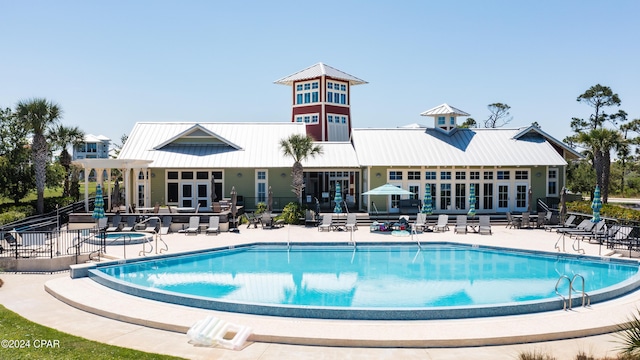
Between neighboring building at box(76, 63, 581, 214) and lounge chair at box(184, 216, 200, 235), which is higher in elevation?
neighboring building at box(76, 63, 581, 214)

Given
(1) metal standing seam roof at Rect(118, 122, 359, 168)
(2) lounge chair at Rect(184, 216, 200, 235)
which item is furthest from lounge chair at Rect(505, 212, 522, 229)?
(2) lounge chair at Rect(184, 216, 200, 235)

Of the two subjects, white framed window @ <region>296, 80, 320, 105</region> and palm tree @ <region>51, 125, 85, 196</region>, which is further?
white framed window @ <region>296, 80, 320, 105</region>

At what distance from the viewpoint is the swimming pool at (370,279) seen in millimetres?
11086

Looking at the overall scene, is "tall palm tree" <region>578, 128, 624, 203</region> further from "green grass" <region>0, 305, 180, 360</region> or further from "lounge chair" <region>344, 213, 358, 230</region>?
"green grass" <region>0, 305, 180, 360</region>

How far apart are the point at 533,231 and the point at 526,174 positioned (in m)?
6.60

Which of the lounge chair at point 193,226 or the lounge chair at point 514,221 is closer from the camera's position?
the lounge chair at point 193,226

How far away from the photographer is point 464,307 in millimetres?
10766

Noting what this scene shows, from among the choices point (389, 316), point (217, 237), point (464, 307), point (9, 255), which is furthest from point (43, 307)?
point (217, 237)

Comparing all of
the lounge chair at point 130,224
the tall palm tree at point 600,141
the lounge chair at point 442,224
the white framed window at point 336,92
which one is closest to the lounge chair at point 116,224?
the lounge chair at point 130,224

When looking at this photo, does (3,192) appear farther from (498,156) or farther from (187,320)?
(498,156)

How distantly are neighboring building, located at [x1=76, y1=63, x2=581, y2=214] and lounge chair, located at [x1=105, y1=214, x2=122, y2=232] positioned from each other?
374 cm

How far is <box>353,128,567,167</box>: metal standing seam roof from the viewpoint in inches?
1138

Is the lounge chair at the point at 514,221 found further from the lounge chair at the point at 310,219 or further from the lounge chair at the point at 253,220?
the lounge chair at the point at 253,220

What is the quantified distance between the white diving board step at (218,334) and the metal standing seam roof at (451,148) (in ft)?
64.2
